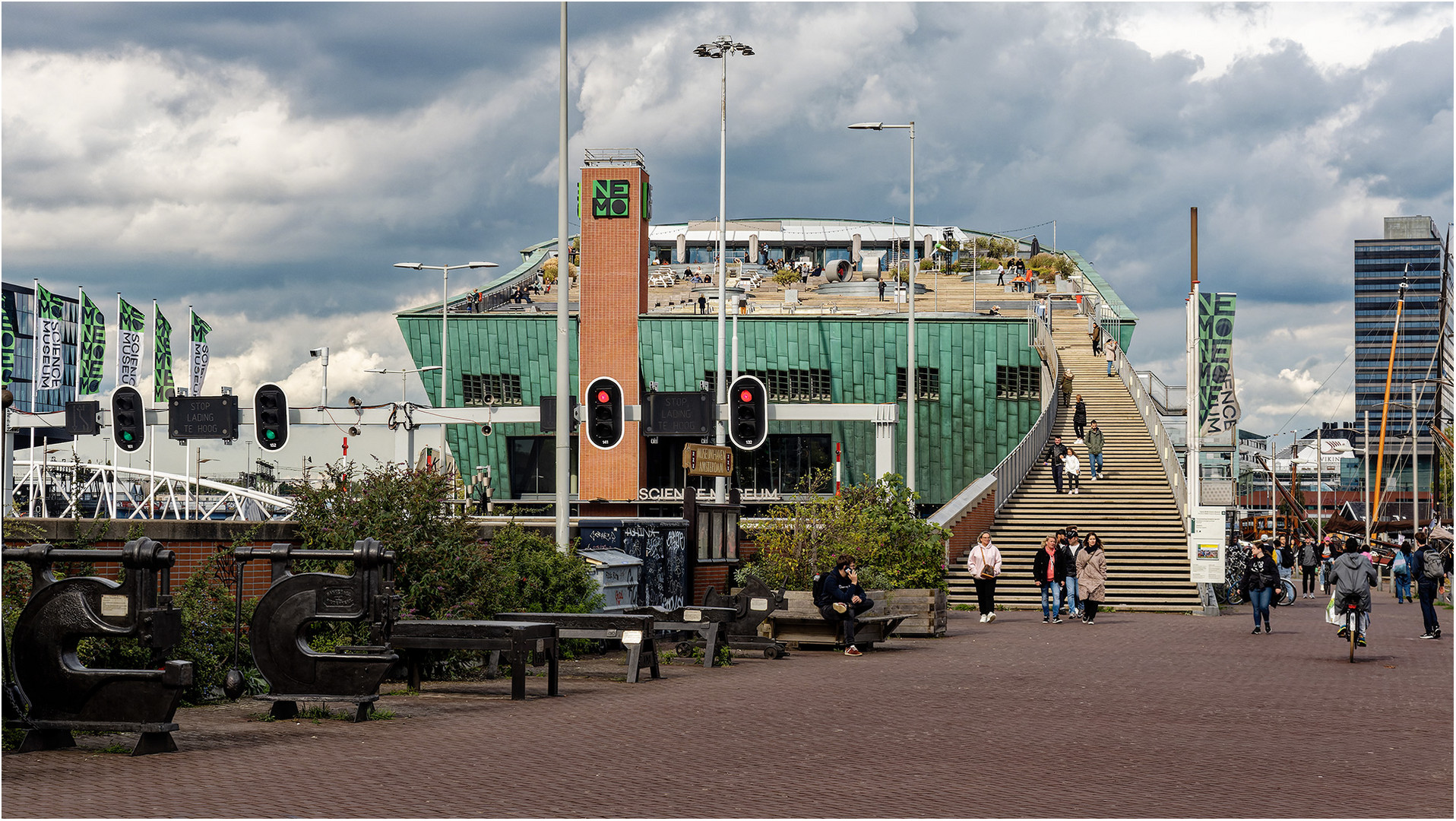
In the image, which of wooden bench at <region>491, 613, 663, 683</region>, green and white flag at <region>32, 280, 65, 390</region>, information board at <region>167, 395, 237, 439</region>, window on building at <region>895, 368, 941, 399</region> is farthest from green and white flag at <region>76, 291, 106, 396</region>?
wooden bench at <region>491, 613, 663, 683</region>

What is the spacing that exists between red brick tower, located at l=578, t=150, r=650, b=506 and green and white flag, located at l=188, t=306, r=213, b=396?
14.2 meters

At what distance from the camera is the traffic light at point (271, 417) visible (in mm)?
30594

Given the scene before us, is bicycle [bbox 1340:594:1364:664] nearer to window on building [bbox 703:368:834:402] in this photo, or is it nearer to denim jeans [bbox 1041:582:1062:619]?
denim jeans [bbox 1041:582:1062:619]

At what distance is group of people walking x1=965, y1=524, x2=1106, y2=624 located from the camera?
1033 inches

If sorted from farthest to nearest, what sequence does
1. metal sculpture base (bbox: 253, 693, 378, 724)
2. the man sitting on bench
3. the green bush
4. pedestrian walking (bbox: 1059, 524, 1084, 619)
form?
pedestrian walking (bbox: 1059, 524, 1084, 619) → the green bush → the man sitting on bench → metal sculpture base (bbox: 253, 693, 378, 724)

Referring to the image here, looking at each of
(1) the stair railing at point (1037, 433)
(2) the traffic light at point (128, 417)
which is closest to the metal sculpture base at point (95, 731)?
(2) the traffic light at point (128, 417)

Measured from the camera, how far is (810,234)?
120250 mm

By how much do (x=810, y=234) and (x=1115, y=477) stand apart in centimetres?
8248

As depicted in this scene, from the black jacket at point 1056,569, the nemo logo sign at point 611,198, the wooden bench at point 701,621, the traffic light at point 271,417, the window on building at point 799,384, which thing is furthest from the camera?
the window on building at point 799,384

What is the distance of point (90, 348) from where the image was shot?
45.5m

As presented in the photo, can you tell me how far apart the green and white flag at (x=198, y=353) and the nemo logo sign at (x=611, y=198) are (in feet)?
51.3

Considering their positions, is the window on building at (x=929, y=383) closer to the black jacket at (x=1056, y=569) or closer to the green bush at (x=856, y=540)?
the black jacket at (x=1056, y=569)

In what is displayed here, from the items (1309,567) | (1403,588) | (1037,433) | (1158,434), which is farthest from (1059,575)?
(1403,588)

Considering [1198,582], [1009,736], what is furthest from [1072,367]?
[1009,736]
